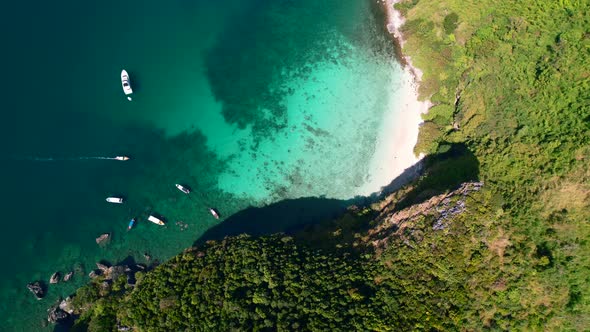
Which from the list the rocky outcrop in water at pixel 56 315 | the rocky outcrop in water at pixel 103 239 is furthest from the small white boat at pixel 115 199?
the rocky outcrop in water at pixel 56 315

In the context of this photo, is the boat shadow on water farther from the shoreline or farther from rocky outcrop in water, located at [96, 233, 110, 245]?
rocky outcrop in water, located at [96, 233, 110, 245]

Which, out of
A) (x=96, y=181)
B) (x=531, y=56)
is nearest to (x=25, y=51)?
(x=96, y=181)

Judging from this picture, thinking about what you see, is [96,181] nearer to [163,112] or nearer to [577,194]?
[163,112]

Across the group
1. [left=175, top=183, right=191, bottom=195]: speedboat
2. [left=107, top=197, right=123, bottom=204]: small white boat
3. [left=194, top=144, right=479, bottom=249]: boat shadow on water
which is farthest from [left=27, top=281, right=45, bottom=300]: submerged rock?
[left=175, top=183, right=191, bottom=195]: speedboat

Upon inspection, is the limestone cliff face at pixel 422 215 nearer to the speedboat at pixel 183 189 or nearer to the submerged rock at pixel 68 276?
the speedboat at pixel 183 189

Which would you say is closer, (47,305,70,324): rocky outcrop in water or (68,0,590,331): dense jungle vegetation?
(68,0,590,331): dense jungle vegetation

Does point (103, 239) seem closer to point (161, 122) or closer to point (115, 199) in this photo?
point (115, 199)
